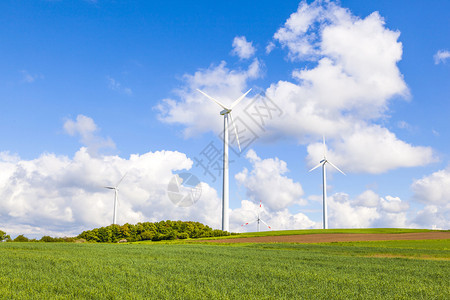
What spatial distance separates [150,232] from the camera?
8912 cm

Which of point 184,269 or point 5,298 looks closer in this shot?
point 5,298

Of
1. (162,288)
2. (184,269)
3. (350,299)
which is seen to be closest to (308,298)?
(350,299)

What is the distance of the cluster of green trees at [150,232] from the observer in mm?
87062

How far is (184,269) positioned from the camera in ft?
70.3

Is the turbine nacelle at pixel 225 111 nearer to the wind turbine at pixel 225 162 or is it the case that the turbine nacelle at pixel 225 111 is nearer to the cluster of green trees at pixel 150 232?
the wind turbine at pixel 225 162

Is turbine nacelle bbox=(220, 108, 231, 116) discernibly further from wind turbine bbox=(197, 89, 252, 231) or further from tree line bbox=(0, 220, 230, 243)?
tree line bbox=(0, 220, 230, 243)

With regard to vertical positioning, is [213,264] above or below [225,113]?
below

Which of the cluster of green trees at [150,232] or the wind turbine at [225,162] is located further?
the cluster of green trees at [150,232]

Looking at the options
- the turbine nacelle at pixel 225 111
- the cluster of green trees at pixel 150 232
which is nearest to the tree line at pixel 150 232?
the cluster of green trees at pixel 150 232

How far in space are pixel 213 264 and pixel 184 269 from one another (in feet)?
10.9

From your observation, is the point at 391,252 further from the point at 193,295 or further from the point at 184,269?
the point at 193,295

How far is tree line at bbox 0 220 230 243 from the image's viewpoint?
8700cm

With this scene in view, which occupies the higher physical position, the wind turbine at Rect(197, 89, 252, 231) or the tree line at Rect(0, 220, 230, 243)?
the wind turbine at Rect(197, 89, 252, 231)

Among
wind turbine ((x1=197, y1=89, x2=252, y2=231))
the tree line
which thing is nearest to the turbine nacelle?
wind turbine ((x1=197, y1=89, x2=252, y2=231))
